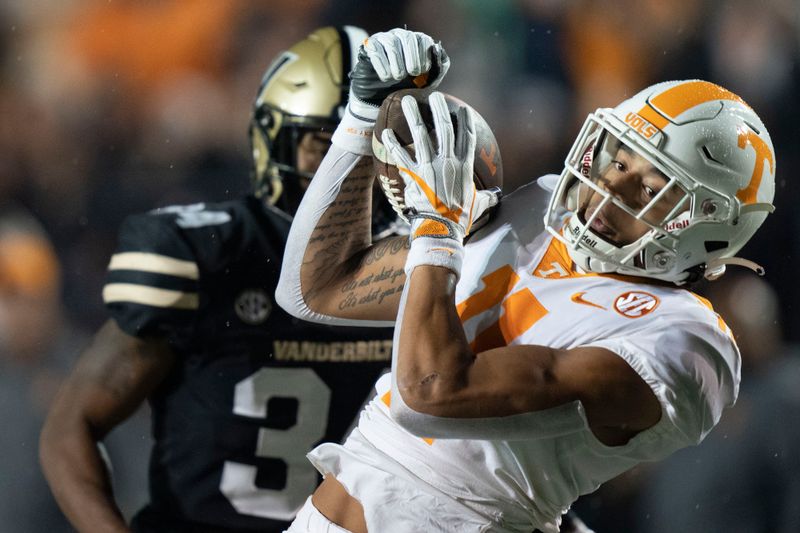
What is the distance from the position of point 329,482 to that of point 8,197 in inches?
82.5

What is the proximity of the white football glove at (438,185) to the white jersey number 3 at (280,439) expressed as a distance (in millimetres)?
1027

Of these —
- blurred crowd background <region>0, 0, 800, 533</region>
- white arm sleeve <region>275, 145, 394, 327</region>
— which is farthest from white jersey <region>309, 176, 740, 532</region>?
blurred crowd background <region>0, 0, 800, 533</region>

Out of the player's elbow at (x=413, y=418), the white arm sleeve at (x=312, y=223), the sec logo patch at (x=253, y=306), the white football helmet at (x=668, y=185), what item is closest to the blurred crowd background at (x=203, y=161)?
the sec logo patch at (x=253, y=306)

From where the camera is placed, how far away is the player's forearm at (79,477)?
219 centimetres

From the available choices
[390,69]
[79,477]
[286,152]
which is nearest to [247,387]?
[79,477]

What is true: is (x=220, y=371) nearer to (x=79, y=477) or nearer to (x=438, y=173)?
(x=79, y=477)

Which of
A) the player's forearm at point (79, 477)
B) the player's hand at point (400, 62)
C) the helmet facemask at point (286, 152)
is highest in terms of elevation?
the player's hand at point (400, 62)

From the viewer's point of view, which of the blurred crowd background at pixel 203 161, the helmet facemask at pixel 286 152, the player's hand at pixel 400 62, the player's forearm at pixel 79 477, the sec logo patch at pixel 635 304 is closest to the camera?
the sec logo patch at pixel 635 304

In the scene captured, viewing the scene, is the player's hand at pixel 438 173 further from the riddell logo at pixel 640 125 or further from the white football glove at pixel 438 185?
the riddell logo at pixel 640 125

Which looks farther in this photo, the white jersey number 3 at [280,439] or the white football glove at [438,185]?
the white jersey number 3 at [280,439]

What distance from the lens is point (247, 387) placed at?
236 cm

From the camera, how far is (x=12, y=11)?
3.33m

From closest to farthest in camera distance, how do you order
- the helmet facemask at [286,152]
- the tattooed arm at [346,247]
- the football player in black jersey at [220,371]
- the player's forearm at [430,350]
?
the player's forearm at [430,350], the tattooed arm at [346,247], the football player in black jersey at [220,371], the helmet facemask at [286,152]

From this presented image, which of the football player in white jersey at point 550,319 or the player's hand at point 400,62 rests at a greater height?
the player's hand at point 400,62
